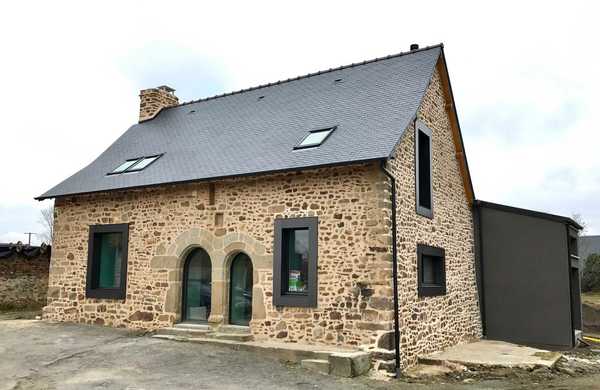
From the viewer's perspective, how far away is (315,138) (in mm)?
10594

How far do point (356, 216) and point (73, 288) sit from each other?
7.48m

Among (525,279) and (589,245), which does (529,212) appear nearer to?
(525,279)

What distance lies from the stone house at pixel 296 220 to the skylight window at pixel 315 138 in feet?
0.14

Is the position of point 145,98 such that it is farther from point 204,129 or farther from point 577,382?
point 577,382

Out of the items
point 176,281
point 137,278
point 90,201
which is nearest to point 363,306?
point 176,281

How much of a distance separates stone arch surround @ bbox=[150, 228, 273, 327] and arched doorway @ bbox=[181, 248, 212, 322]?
14cm

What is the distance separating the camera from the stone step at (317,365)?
826 centimetres

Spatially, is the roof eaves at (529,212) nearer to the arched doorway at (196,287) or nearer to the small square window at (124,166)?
the arched doorway at (196,287)

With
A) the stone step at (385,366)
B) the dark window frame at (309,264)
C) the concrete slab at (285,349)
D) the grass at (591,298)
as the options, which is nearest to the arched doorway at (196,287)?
the concrete slab at (285,349)

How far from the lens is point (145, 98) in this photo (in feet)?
55.5

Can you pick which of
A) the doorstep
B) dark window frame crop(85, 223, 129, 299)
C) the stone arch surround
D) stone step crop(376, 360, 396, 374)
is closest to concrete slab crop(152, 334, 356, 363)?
the doorstep

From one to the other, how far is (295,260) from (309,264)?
1.49ft

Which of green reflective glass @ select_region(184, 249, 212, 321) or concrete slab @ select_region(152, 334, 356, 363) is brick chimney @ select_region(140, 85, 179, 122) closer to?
green reflective glass @ select_region(184, 249, 212, 321)

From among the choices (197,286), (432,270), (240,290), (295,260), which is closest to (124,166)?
(197,286)
